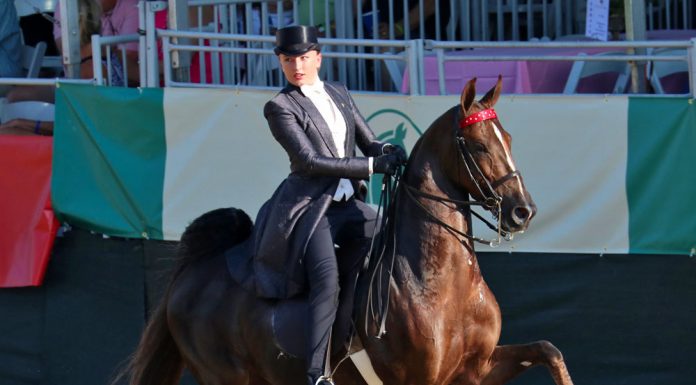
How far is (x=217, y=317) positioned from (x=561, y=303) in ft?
8.14

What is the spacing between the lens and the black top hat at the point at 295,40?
6113 millimetres

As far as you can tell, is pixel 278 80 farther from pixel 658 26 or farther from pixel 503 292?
pixel 658 26

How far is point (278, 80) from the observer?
943cm

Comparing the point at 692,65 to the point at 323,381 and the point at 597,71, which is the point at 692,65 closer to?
the point at 597,71

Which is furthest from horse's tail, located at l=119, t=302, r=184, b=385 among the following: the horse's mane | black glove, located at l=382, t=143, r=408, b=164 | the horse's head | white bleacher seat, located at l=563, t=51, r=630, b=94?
white bleacher seat, located at l=563, t=51, r=630, b=94

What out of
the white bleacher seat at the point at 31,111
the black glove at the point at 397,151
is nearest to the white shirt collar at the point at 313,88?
the black glove at the point at 397,151

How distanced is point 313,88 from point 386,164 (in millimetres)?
671

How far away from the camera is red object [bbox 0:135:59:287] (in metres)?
8.54

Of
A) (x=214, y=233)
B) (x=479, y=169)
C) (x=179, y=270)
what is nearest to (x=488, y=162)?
(x=479, y=169)

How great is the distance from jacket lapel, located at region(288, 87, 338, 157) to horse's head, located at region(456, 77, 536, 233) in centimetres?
74

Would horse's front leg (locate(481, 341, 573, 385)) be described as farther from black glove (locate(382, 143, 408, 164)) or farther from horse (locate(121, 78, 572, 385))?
black glove (locate(382, 143, 408, 164))

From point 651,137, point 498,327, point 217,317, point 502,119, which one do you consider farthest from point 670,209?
point 217,317

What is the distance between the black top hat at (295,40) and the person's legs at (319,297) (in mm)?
887

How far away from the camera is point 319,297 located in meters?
6.03
